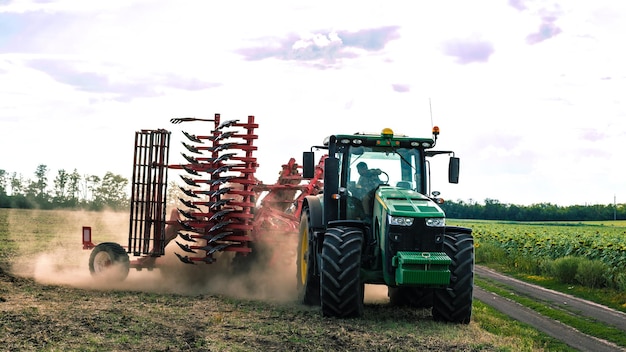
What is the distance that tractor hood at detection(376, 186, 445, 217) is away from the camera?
12359 millimetres

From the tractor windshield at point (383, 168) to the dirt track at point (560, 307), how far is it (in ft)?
12.0

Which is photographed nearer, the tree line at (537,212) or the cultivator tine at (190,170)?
the cultivator tine at (190,170)

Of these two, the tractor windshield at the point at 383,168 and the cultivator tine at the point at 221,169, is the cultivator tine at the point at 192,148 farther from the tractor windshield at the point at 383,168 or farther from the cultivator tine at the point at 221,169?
the tractor windshield at the point at 383,168

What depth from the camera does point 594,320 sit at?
Result: 15430mm

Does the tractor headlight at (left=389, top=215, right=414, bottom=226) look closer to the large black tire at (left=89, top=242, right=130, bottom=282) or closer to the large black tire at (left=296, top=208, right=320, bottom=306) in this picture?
the large black tire at (left=296, top=208, right=320, bottom=306)

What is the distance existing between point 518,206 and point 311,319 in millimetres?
83399

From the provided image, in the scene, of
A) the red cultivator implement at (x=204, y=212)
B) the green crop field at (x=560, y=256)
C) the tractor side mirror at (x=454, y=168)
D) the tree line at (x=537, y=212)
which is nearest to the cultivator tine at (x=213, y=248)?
the red cultivator implement at (x=204, y=212)

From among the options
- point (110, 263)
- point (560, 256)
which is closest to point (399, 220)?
point (110, 263)

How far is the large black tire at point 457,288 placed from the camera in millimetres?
12492

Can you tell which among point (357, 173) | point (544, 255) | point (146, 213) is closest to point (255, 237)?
point (146, 213)

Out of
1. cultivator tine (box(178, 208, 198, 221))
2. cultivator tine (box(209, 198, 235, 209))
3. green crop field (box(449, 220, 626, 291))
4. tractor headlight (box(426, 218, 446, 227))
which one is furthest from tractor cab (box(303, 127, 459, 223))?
green crop field (box(449, 220, 626, 291))

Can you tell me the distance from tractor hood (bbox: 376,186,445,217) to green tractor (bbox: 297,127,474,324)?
0.6 inches

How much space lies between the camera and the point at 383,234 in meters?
12.6

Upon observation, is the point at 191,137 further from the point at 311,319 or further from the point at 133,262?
the point at 311,319
